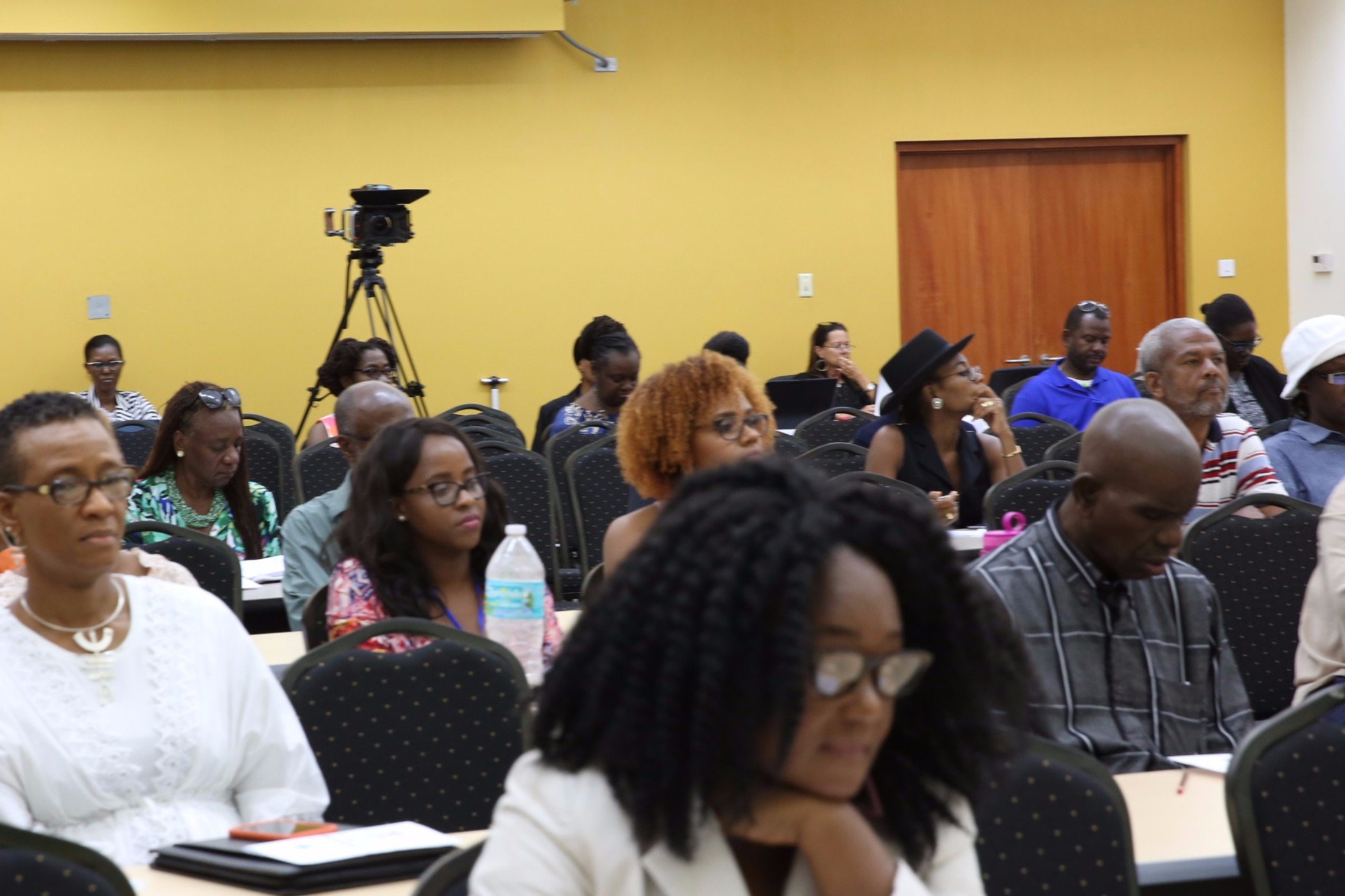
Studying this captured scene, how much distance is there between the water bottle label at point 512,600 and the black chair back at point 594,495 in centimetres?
209

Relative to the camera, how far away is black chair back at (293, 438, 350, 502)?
5738 mm

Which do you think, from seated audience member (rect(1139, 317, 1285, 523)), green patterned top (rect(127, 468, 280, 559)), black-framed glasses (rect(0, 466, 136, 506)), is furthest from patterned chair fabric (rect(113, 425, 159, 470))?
black-framed glasses (rect(0, 466, 136, 506))

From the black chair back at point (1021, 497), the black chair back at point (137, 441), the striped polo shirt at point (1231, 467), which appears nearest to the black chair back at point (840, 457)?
the black chair back at point (1021, 497)

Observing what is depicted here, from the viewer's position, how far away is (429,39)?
30.5ft

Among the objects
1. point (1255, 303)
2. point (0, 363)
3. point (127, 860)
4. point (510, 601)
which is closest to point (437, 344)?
point (0, 363)

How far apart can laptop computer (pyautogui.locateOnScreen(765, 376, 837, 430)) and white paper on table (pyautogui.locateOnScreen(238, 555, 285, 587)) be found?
355 cm

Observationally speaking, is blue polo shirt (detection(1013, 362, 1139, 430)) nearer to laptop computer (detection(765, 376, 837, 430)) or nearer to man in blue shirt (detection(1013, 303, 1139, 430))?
man in blue shirt (detection(1013, 303, 1139, 430))

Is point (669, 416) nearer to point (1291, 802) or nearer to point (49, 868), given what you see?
point (1291, 802)

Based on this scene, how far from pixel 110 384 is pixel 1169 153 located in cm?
749

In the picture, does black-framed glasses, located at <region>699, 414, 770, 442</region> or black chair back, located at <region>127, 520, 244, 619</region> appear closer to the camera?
black-framed glasses, located at <region>699, 414, 770, 442</region>

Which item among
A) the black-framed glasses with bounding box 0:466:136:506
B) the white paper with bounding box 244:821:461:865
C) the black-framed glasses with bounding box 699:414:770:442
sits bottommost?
the white paper with bounding box 244:821:461:865

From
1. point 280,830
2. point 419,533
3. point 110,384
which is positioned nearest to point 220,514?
point 419,533

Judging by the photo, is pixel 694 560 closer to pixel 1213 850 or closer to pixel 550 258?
pixel 1213 850

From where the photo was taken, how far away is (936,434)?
503cm
